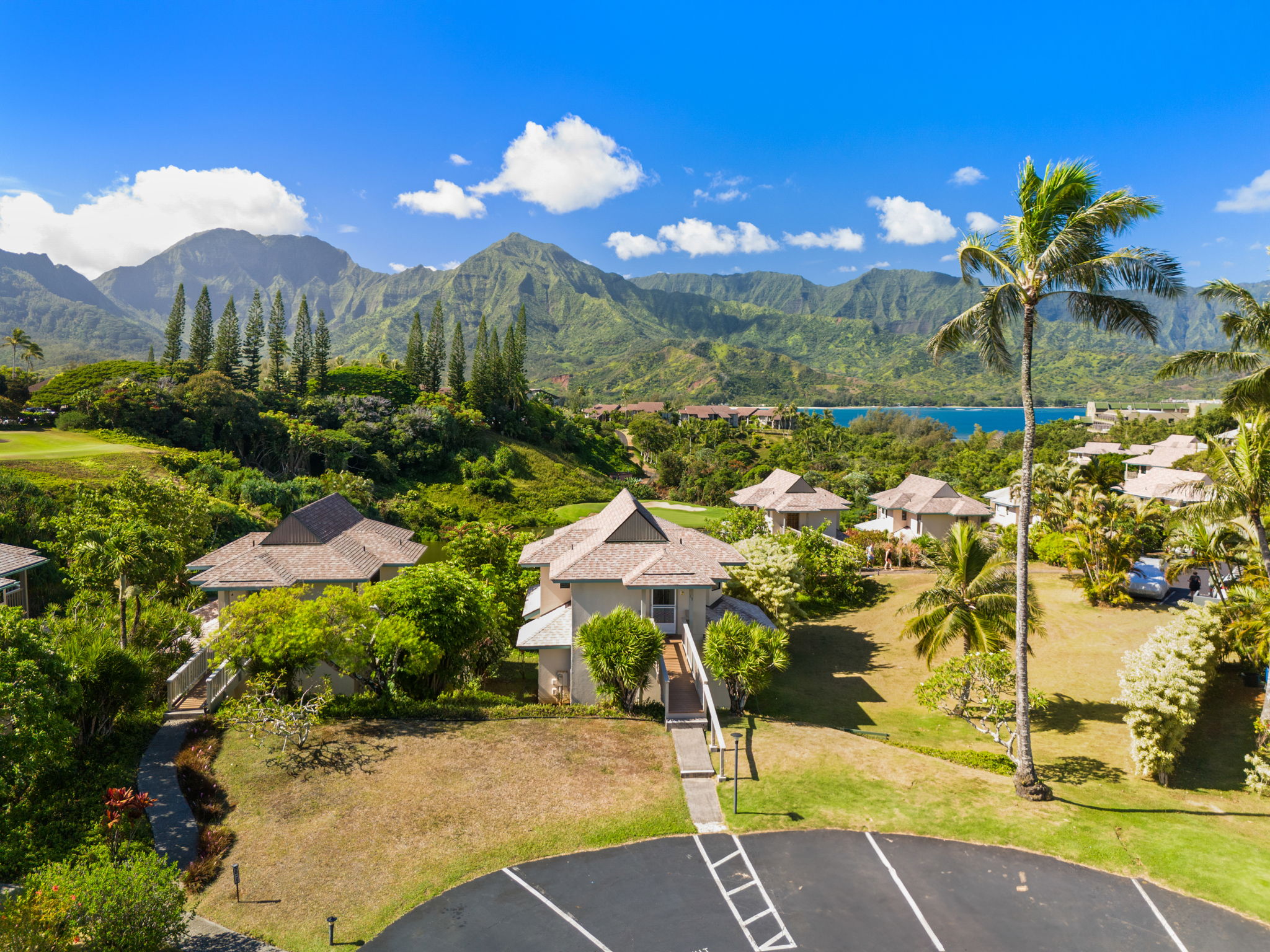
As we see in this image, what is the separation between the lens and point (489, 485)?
227 feet

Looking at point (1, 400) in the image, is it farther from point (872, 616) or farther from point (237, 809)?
point (872, 616)

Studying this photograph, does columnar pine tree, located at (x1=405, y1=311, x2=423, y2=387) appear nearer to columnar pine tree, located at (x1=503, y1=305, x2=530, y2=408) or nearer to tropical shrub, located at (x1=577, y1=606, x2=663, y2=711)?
columnar pine tree, located at (x1=503, y1=305, x2=530, y2=408)

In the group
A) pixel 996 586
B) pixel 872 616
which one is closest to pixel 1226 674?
pixel 996 586

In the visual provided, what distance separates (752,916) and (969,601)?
1358 cm

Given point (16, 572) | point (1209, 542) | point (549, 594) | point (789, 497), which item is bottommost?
point (549, 594)

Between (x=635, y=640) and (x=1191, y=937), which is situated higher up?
(x=635, y=640)

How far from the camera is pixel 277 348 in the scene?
79.2m

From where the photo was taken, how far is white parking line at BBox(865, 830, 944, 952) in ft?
35.8

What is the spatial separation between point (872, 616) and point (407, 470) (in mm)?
53068

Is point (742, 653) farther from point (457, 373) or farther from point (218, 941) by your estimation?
point (457, 373)

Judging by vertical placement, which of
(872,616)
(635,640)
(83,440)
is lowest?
(872,616)

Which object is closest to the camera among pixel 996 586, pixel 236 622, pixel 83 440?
pixel 236 622

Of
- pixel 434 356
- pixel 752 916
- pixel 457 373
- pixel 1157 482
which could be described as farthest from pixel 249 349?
pixel 1157 482

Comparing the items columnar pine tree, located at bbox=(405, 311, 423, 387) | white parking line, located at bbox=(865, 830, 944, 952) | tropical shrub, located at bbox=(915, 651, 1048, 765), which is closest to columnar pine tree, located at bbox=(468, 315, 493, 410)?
columnar pine tree, located at bbox=(405, 311, 423, 387)
